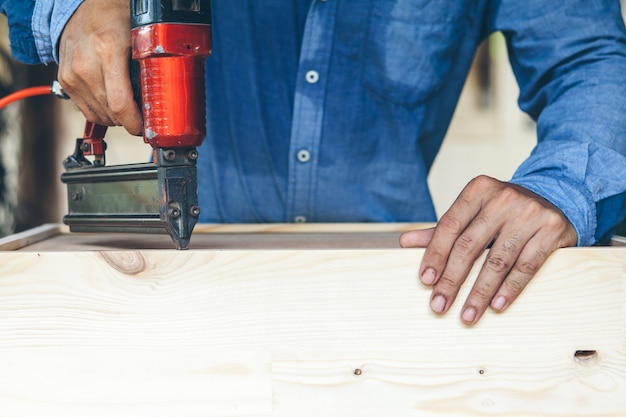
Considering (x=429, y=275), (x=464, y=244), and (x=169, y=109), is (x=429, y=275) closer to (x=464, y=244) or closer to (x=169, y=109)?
(x=464, y=244)

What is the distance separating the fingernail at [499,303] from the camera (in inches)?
39.8

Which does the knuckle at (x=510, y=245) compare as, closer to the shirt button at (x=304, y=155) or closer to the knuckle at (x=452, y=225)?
the knuckle at (x=452, y=225)

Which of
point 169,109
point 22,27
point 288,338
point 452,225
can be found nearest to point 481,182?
point 452,225

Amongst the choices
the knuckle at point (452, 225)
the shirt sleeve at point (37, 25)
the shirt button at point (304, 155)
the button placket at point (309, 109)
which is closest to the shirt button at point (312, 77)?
the button placket at point (309, 109)

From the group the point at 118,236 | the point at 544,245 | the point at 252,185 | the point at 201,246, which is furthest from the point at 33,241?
the point at 544,245

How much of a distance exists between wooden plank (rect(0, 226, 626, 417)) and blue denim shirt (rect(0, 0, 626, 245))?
1.58ft

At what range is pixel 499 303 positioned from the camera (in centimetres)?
101

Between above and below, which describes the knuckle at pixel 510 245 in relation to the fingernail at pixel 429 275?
above

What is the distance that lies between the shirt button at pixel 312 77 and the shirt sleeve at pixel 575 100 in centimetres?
42

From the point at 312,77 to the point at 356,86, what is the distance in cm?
11

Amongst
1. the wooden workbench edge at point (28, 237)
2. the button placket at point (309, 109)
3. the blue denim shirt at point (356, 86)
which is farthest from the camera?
the button placket at point (309, 109)

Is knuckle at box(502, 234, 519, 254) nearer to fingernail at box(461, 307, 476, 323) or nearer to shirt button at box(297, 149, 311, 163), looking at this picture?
fingernail at box(461, 307, 476, 323)

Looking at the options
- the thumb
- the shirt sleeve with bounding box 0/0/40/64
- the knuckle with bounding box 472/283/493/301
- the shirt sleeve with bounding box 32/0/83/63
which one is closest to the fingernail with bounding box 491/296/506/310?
the knuckle with bounding box 472/283/493/301

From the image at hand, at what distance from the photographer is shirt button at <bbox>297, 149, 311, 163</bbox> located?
1694mm
